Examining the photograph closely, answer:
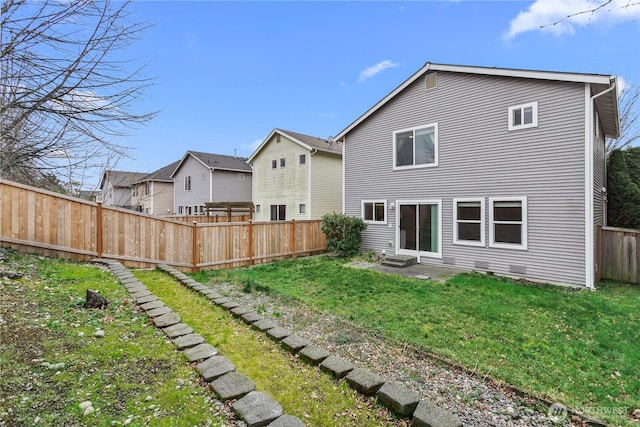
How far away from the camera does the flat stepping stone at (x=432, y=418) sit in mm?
2191

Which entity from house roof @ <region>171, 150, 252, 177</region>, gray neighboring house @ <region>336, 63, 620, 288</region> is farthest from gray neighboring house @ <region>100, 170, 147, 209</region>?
gray neighboring house @ <region>336, 63, 620, 288</region>

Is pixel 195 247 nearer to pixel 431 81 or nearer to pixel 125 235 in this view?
pixel 125 235

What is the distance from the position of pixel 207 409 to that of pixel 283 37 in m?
11.1

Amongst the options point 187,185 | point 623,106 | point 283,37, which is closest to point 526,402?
point 283,37

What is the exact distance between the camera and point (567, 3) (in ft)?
9.45

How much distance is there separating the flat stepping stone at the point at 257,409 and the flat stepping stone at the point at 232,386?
7 centimetres

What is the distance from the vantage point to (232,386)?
2510mm

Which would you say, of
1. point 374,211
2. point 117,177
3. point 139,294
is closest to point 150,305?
point 139,294

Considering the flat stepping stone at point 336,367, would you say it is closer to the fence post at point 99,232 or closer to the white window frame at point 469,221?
the fence post at point 99,232

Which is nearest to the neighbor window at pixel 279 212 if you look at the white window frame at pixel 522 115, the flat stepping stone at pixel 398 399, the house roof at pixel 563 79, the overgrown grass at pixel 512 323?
the house roof at pixel 563 79

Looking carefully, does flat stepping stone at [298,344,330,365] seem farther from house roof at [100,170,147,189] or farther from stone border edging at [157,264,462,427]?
house roof at [100,170,147,189]

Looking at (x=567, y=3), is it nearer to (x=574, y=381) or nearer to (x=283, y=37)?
(x=574, y=381)

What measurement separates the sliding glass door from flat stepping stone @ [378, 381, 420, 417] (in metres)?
7.74

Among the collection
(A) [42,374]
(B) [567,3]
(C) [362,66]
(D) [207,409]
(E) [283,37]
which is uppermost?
(C) [362,66]
